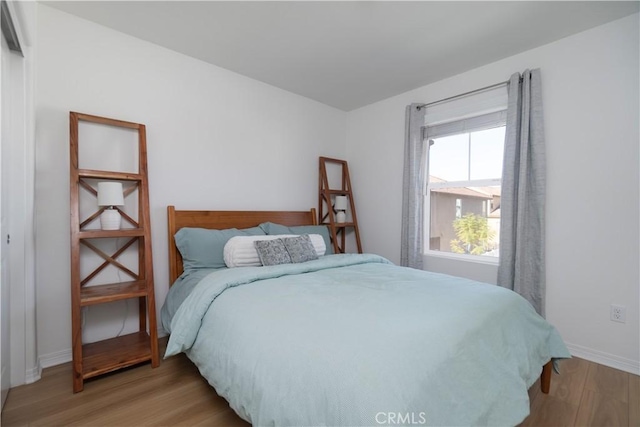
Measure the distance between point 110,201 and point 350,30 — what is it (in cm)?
204

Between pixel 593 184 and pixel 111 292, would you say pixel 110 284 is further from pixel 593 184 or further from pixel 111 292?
pixel 593 184

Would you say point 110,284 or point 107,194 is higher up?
point 107,194

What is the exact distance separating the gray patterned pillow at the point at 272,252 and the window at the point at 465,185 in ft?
5.57

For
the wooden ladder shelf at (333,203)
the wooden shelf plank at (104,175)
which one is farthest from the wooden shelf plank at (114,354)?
the wooden ladder shelf at (333,203)

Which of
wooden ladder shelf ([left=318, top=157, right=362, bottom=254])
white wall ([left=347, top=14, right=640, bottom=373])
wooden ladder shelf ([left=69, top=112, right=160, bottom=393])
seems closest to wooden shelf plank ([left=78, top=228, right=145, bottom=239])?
wooden ladder shelf ([left=69, top=112, right=160, bottom=393])

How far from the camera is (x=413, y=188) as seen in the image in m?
3.05

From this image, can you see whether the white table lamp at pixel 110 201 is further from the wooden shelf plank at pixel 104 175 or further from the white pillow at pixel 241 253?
the white pillow at pixel 241 253

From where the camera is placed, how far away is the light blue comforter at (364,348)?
867mm

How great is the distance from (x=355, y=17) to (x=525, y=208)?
1.94 m

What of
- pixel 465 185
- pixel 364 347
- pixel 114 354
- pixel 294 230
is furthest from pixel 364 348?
pixel 465 185

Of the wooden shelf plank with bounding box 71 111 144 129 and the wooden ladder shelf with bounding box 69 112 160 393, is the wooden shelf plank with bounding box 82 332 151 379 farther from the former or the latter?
the wooden shelf plank with bounding box 71 111 144 129

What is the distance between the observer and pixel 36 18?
1.89 meters

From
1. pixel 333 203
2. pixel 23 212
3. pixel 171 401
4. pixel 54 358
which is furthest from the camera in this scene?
pixel 333 203

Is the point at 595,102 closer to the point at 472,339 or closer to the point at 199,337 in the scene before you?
the point at 472,339
